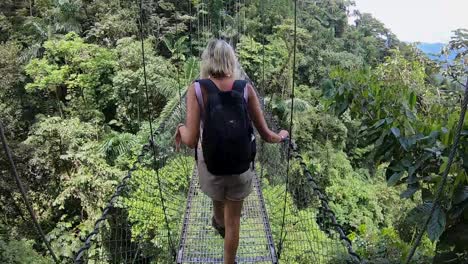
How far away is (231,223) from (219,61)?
0.47m

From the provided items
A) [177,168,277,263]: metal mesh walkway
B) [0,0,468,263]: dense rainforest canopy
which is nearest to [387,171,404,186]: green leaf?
[0,0,468,263]: dense rainforest canopy

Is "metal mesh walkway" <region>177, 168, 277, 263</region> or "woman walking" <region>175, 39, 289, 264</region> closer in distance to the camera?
"woman walking" <region>175, 39, 289, 264</region>

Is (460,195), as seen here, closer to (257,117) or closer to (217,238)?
(257,117)

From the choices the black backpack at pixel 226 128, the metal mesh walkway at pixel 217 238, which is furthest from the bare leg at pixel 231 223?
the metal mesh walkway at pixel 217 238

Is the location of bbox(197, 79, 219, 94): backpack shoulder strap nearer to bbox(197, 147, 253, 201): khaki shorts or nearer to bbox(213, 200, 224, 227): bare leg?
bbox(197, 147, 253, 201): khaki shorts

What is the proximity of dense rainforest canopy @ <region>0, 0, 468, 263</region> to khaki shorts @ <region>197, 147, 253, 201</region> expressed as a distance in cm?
37

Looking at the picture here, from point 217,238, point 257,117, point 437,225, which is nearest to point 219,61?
point 257,117

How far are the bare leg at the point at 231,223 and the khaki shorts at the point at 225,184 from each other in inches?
1.2

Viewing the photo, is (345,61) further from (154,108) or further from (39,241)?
(39,241)

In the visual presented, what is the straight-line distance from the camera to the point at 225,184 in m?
1.05

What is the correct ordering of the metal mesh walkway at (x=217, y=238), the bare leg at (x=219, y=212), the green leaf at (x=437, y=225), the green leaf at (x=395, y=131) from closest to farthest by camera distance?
the green leaf at (x=437, y=225) < the green leaf at (x=395, y=131) < the bare leg at (x=219, y=212) < the metal mesh walkway at (x=217, y=238)

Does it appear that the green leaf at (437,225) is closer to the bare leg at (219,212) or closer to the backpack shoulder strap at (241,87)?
the backpack shoulder strap at (241,87)

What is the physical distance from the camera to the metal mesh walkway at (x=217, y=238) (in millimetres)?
1419

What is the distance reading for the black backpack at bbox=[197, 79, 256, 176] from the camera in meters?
0.95
